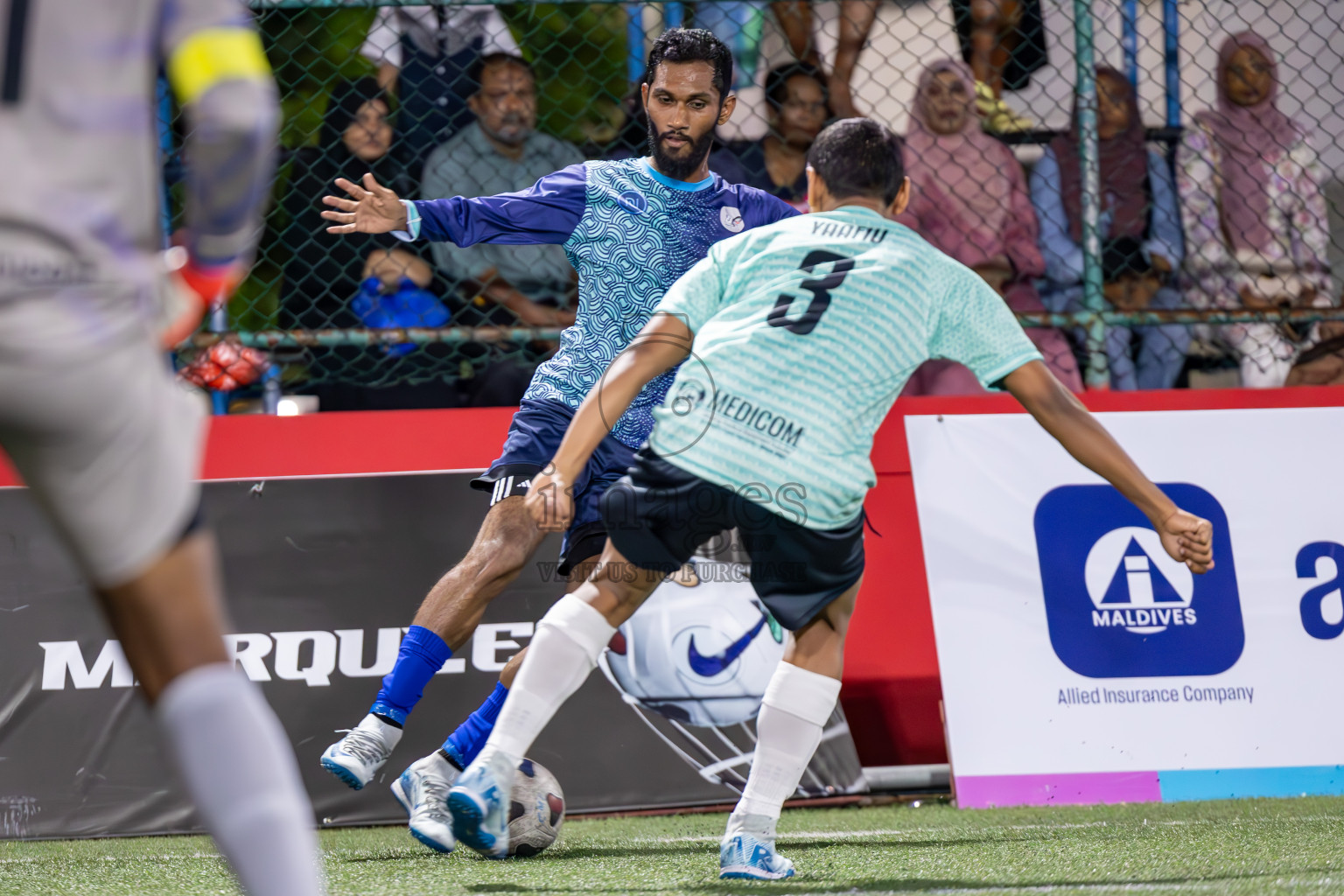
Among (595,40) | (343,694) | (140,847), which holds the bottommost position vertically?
(140,847)

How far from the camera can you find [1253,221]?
572 centimetres

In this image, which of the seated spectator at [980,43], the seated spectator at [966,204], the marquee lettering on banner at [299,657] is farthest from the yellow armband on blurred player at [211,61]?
the seated spectator at [980,43]

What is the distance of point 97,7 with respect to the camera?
145cm

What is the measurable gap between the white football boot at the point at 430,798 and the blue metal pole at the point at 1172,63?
4477mm

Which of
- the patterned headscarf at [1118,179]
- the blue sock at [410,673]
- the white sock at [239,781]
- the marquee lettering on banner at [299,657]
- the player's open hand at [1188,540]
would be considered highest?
the patterned headscarf at [1118,179]

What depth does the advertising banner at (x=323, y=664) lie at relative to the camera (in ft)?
13.9

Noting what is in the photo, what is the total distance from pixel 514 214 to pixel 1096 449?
1.80 m

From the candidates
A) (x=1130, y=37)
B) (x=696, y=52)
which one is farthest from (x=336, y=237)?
(x=1130, y=37)

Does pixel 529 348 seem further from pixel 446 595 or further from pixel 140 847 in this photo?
pixel 140 847

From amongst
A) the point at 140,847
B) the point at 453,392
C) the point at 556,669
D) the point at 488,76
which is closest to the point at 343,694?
the point at 140,847

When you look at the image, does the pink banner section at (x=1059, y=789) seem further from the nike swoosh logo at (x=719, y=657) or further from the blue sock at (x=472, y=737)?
the blue sock at (x=472, y=737)

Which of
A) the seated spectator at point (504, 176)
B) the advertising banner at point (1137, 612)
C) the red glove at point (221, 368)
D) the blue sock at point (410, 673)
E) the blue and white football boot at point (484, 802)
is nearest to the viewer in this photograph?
the blue and white football boot at point (484, 802)

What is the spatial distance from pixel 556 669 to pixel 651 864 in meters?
0.77

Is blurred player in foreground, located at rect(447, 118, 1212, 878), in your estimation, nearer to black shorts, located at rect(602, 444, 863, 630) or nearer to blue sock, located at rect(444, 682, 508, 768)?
black shorts, located at rect(602, 444, 863, 630)
